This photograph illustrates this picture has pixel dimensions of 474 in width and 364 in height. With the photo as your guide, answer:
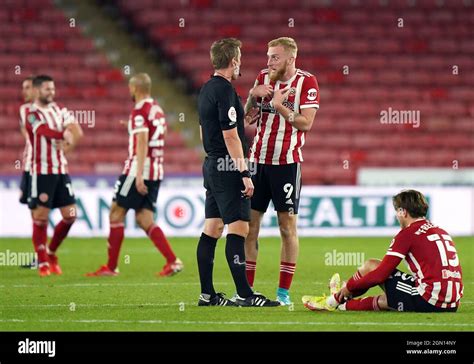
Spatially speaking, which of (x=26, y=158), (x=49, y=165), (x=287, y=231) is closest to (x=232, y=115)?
(x=287, y=231)

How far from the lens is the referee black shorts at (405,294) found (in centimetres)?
741

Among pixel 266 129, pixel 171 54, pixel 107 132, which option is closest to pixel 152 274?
pixel 266 129

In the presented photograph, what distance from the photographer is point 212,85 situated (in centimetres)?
775

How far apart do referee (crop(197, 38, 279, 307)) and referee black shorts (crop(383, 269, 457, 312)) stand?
3.04 feet

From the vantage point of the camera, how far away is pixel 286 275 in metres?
8.25

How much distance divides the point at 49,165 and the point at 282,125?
11.5ft

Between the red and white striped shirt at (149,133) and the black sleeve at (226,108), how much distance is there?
122 inches

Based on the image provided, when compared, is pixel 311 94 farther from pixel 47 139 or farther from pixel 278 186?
pixel 47 139

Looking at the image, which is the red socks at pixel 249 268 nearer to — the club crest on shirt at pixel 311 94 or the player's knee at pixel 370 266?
the player's knee at pixel 370 266

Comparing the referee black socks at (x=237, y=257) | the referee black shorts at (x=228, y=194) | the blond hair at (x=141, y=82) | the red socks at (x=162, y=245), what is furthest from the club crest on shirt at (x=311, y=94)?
the red socks at (x=162, y=245)

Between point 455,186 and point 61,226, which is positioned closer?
point 61,226
